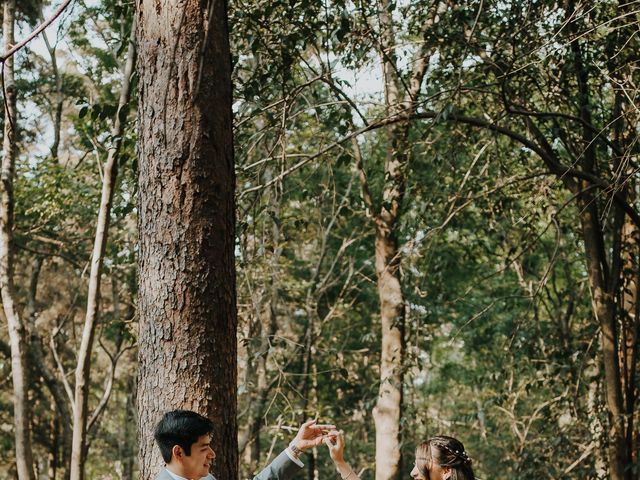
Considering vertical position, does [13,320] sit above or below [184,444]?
above

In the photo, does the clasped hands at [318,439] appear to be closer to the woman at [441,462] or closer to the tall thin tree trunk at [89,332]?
the woman at [441,462]

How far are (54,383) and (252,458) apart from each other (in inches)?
158

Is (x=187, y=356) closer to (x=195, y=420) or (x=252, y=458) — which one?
(x=195, y=420)

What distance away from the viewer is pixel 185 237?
3.45m

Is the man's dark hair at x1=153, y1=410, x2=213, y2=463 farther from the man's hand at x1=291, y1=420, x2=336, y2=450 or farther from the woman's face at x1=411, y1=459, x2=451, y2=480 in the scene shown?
the woman's face at x1=411, y1=459, x2=451, y2=480

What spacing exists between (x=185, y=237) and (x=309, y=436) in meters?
1.01

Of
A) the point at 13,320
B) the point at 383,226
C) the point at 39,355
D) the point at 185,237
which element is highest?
the point at 383,226

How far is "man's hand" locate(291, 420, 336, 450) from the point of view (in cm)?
352

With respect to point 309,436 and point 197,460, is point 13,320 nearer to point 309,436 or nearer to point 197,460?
point 309,436

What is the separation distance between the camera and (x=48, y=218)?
44.6 feet

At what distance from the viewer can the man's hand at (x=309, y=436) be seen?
3.52 m

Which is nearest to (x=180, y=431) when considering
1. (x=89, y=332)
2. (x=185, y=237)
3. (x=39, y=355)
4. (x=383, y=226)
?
(x=185, y=237)

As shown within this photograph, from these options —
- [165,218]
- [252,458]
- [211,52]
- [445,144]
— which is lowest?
[252,458]

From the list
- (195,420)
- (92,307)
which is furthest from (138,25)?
(92,307)
